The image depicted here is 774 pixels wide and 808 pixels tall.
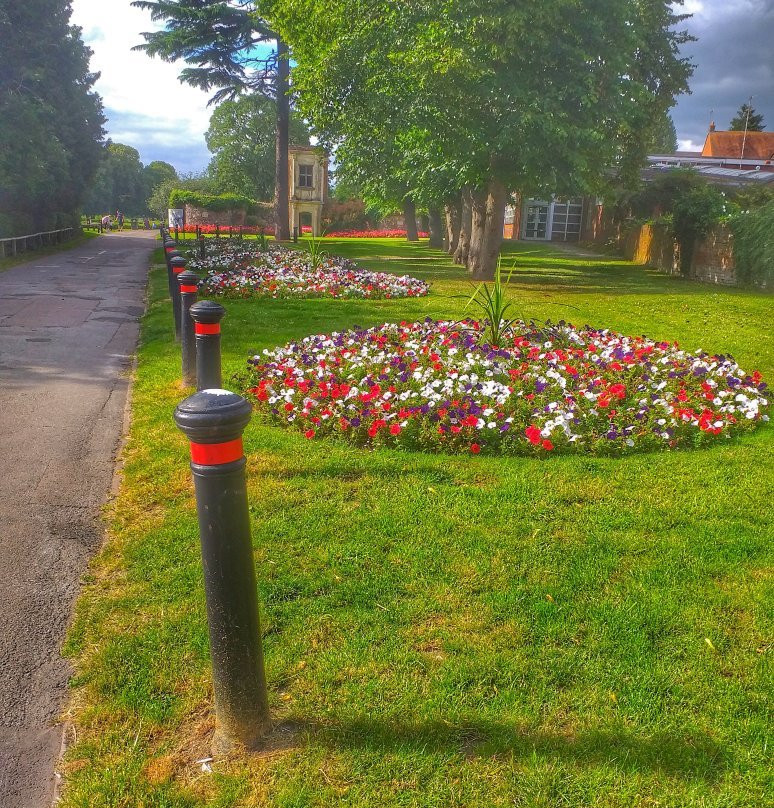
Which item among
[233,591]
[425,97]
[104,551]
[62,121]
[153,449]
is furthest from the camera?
[62,121]

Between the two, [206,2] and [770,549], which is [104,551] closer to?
[770,549]

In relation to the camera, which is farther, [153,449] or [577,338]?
[577,338]

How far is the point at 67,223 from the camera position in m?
33.8

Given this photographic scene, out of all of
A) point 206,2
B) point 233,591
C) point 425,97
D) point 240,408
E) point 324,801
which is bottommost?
point 324,801

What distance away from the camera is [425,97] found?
1549cm

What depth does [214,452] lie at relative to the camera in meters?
2.02

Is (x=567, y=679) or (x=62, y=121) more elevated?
(x=62, y=121)

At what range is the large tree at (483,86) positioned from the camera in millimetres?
14547

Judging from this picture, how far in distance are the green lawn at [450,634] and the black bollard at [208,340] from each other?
21.9 inches

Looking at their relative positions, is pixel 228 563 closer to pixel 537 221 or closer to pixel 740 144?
pixel 537 221

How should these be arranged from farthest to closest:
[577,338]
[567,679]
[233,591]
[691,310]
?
[691,310]
[577,338]
[567,679]
[233,591]

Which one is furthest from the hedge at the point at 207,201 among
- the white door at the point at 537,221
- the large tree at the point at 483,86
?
the large tree at the point at 483,86

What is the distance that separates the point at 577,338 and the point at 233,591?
6.19 m

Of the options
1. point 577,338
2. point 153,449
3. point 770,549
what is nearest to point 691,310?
point 577,338
